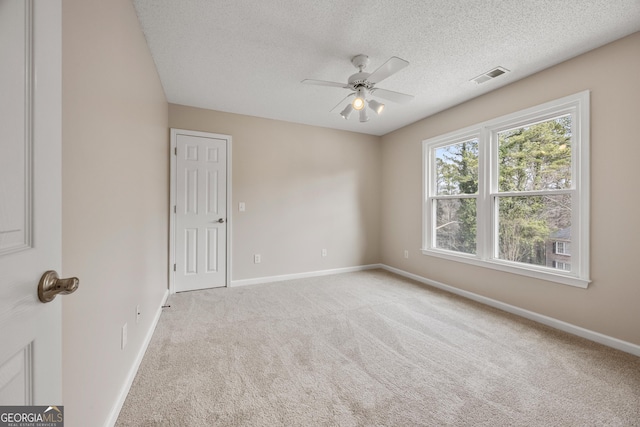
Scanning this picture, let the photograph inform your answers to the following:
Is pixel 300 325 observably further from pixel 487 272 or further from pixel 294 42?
pixel 294 42

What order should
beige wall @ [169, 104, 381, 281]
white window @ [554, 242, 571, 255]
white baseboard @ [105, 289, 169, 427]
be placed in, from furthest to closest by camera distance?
1. beige wall @ [169, 104, 381, 281]
2. white window @ [554, 242, 571, 255]
3. white baseboard @ [105, 289, 169, 427]

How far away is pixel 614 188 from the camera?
212cm

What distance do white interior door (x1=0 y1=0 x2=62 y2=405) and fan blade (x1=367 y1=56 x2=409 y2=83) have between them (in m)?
1.83

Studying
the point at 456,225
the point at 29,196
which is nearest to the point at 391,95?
the point at 456,225

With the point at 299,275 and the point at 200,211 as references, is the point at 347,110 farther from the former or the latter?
the point at 299,275

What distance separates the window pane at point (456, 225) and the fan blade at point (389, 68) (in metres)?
2.12

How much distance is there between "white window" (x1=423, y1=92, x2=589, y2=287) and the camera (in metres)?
2.35

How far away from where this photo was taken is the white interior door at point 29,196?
1.64 ft

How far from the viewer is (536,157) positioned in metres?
2.69

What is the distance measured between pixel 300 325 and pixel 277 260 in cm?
162

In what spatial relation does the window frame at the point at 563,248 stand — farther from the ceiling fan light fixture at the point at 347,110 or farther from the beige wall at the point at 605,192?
the ceiling fan light fixture at the point at 347,110

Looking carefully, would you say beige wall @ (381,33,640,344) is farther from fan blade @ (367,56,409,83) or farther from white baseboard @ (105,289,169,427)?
white baseboard @ (105,289,169,427)

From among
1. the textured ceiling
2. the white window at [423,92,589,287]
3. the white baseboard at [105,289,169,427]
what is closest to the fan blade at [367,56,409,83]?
the textured ceiling

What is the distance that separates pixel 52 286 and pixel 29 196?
214 millimetres
